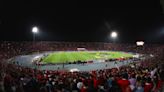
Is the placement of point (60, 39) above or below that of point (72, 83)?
above

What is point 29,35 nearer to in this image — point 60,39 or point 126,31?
point 60,39

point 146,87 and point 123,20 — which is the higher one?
point 123,20

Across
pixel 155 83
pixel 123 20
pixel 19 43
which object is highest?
pixel 123 20

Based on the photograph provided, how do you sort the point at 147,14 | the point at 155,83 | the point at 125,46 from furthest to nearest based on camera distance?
1. the point at 125,46
2. the point at 147,14
3. the point at 155,83

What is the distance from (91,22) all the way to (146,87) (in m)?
53.2

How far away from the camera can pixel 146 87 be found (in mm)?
9961

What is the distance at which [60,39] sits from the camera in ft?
228

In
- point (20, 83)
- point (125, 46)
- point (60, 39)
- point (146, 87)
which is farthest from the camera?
point (125, 46)

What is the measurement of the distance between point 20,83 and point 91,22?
5235 cm

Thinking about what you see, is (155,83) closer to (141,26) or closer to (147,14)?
(147,14)

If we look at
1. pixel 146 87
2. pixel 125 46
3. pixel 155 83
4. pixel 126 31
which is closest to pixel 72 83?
pixel 146 87

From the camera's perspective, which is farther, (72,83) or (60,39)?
(60,39)

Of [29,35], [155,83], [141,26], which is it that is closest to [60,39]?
[29,35]

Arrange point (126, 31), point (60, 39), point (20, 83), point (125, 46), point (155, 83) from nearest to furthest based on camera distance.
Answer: point (20, 83)
point (155, 83)
point (126, 31)
point (60, 39)
point (125, 46)
